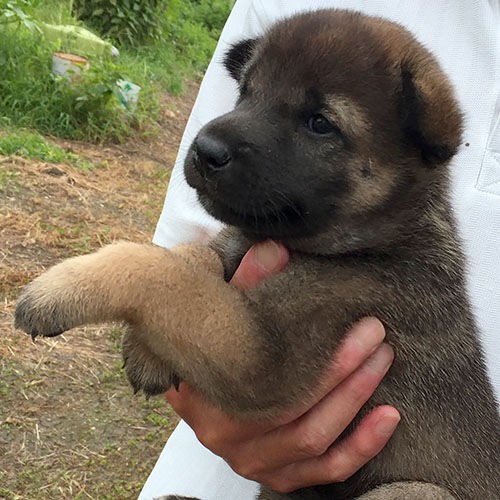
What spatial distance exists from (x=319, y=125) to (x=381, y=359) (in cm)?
78

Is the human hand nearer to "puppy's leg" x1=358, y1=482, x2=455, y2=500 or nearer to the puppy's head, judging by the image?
"puppy's leg" x1=358, y1=482, x2=455, y2=500

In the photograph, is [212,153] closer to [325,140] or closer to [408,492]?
[325,140]

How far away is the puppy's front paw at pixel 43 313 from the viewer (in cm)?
234

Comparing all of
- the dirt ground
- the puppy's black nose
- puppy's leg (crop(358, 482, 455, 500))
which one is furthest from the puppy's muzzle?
the dirt ground

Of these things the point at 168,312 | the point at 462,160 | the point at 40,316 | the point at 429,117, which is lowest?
the point at 40,316

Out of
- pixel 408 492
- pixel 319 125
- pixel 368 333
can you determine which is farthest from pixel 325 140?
pixel 408 492

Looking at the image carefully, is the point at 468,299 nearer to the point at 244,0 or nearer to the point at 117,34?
the point at 244,0

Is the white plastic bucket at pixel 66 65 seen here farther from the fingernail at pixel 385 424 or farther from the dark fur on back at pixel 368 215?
the fingernail at pixel 385 424

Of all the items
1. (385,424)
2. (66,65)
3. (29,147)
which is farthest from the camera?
(66,65)

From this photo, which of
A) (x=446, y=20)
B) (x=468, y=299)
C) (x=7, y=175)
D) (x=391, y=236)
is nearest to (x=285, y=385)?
(x=391, y=236)

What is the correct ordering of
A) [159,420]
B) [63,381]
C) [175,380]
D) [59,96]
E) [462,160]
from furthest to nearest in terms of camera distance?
1. [59,96]
2. [159,420]
3. [63,381]
4. [462,160]
5. [175,380]

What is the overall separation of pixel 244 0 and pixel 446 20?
1008mm

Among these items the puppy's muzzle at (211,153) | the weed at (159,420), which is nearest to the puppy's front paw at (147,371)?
the puppy's muzzle at (211,153)

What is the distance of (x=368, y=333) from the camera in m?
2.35
